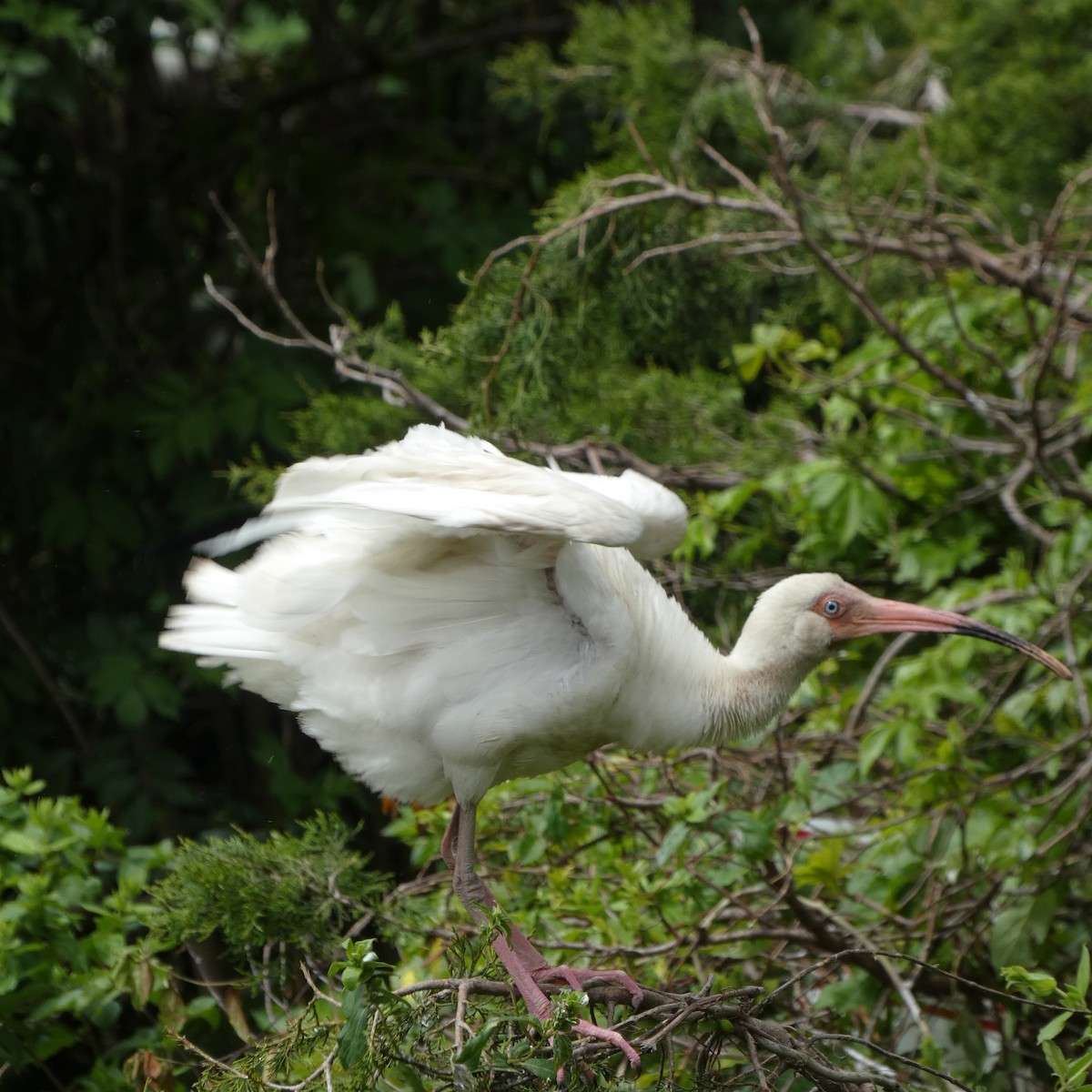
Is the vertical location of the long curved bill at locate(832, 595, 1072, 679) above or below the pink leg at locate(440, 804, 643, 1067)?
above

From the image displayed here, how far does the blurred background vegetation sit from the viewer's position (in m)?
3.29

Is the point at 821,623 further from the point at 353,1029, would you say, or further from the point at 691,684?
the point at 353,1029

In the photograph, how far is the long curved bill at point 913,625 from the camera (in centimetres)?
327

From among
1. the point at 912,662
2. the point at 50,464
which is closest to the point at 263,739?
the point at 50,464

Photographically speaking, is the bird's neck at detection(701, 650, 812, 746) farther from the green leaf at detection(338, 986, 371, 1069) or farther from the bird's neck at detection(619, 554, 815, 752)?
the green leaf at detection(338, 986, 371, 1069)

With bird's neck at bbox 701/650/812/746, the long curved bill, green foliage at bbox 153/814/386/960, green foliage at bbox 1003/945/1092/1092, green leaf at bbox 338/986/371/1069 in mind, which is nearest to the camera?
green leaf at bbox 338/986/371/1069

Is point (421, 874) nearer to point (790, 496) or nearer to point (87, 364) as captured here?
point (790, 496)

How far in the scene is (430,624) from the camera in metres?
3.02

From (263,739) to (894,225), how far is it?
2.79 meters

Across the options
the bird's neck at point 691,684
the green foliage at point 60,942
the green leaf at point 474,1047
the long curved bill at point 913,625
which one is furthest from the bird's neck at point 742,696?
the green foliage at point 60,942

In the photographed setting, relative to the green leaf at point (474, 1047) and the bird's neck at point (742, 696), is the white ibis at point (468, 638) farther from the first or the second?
the green leaf at point (474, 1047)

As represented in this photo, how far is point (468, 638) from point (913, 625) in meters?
1.00

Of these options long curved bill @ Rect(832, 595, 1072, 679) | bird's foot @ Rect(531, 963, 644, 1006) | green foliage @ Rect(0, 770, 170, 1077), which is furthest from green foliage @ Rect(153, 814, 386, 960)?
long curved bill @ Rect(832, 595, 1072, 679)

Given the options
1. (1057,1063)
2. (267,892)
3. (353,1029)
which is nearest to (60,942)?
(267,892)
